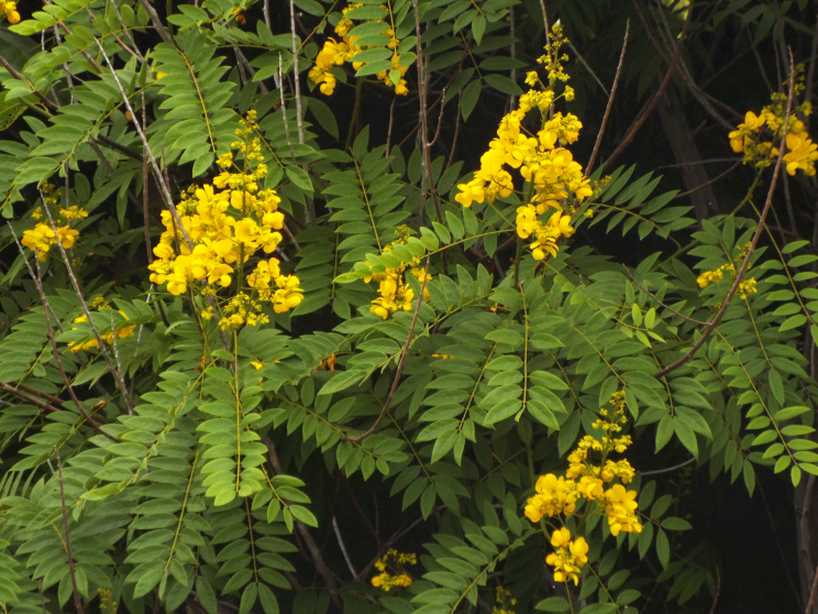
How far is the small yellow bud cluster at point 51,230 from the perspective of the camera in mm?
2496

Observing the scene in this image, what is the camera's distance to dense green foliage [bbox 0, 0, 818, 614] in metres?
2.08

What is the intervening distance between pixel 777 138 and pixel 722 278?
41cm

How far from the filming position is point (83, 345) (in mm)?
2283

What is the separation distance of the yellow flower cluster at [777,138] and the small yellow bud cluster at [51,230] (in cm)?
144

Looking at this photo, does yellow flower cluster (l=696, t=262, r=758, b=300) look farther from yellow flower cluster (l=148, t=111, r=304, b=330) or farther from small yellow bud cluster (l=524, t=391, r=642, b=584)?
yellow flower cluster (l=148, t=111, r=304, b=330)

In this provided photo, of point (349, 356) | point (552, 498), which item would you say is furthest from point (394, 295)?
point (552, 498)

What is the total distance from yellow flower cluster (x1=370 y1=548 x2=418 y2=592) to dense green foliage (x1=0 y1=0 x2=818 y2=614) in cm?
4

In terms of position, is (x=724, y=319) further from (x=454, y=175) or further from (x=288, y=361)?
(x=288, y=361)

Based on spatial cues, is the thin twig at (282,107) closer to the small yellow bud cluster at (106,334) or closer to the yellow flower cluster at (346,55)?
the yellow flower cluster at (346,55)

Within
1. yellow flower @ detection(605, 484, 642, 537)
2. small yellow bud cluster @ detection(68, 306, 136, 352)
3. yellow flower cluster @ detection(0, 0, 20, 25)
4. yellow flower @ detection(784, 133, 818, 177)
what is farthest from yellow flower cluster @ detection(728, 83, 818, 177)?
yellow flower cluster @ detection(0, 0, 20, 25)

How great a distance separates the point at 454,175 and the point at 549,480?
814mm

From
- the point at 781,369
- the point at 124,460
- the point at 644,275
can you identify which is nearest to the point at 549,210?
the point at 644,275

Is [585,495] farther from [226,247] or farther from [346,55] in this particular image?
[346,55]

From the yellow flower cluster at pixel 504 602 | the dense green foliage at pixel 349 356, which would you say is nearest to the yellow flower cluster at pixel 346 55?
the dense green foliage at pixel 349 356
